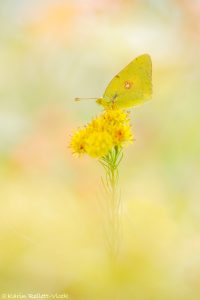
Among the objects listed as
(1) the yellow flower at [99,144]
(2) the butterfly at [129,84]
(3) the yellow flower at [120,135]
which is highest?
(2) the butterfly at [129,84]

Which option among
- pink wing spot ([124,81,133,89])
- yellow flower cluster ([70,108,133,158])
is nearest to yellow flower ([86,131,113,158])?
yellow flower cluster ([70,108,133,158])

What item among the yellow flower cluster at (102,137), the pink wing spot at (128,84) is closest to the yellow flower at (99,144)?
the yellow flower cluster at (102,137)

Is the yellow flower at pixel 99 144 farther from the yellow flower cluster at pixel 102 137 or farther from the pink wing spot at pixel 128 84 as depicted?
the pink wing spot at pixel 128 84

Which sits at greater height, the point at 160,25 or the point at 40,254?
the point at 160,25

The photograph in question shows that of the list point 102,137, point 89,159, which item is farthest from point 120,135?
point 89,159

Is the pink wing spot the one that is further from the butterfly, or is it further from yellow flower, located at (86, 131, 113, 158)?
yellow flower, located at (86, 131, 113, 158)

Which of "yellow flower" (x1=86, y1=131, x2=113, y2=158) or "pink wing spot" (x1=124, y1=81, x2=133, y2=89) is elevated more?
"pink wing spot" (x1=124, y1=81, x2=133, y2=89)

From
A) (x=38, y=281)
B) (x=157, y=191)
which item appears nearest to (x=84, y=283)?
(x=38, y=281)

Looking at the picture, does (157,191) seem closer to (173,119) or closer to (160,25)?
(173,119)
